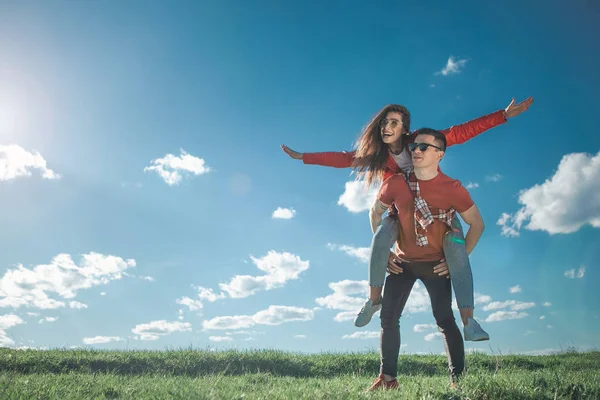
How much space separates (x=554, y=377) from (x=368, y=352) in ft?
25.6

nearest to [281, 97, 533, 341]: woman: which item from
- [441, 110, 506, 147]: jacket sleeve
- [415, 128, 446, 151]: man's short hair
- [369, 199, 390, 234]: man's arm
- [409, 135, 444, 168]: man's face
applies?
[441, 110, 506, 147]: jacket sleeve

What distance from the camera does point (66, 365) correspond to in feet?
33.4

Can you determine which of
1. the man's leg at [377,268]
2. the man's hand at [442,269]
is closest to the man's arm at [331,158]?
the man's leg at [377,268]

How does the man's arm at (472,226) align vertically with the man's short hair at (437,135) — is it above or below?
below

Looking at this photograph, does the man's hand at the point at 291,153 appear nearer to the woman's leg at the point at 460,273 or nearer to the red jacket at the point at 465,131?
the red jacket at the point at 465,131

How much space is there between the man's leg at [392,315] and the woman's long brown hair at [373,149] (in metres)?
1.32

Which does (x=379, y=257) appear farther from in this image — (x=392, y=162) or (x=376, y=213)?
(x=392, y=162)

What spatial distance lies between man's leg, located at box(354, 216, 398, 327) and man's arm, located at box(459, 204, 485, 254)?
2.67 feet

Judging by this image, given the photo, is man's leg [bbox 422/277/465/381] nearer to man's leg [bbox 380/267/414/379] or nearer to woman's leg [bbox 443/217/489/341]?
woman's leg [bbox 443/217/489/341]

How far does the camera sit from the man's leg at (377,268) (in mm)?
5262

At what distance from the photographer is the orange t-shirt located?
519 cm

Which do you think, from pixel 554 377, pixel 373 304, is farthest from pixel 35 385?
pixel 554 377

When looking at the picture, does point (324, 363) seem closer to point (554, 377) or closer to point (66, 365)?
point (66, 365)

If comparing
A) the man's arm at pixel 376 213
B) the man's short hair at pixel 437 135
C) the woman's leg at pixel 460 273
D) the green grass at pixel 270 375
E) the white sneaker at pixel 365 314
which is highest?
Answer: the man's short hair at pixel 437 135
